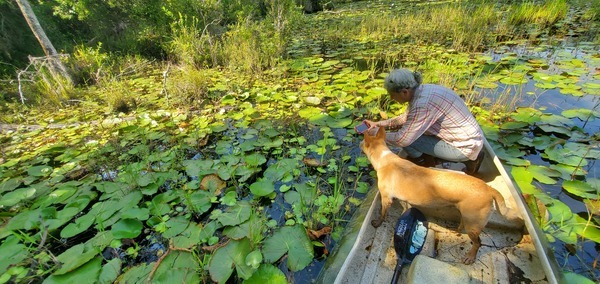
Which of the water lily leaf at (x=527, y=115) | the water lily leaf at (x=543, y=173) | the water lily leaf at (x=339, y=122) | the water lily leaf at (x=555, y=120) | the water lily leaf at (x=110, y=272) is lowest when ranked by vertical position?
the water lily leaf at (x=110, y=272)

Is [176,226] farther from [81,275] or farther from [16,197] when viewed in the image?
[16,197]

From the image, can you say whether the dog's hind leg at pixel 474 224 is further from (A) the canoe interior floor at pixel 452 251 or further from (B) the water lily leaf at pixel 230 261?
(B) the water lily leaf at pixel 230 261

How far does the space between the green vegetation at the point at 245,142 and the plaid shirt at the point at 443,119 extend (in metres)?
0.64

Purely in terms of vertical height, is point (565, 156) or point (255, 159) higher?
point (565, 156)

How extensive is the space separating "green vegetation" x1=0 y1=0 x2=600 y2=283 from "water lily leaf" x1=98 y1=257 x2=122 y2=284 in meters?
0.01

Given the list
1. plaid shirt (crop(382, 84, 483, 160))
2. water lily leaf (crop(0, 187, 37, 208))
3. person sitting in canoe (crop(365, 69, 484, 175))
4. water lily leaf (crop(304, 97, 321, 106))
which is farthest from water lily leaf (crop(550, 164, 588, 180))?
water lily leaf (crop(0, 187, 37, 208))

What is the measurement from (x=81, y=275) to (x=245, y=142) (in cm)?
216

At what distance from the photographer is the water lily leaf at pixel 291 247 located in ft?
6.82

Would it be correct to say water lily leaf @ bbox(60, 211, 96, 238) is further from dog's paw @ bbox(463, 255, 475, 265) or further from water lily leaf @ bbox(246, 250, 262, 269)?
dog's paw @ bbox(463, 255, 475, 265)

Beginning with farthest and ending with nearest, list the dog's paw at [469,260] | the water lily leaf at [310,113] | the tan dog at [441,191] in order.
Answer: the water lily leaf at [310,113] → the dog's paw at [469,260] → the tan dog at [441,191]

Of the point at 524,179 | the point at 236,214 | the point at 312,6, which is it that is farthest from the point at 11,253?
the point at 312,6

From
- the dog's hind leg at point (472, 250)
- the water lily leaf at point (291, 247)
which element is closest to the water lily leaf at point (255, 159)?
the water lily leaf at point (291, 247)

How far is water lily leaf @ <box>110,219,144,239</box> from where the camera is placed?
7.96 ft

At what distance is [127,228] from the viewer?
98.0 inches
